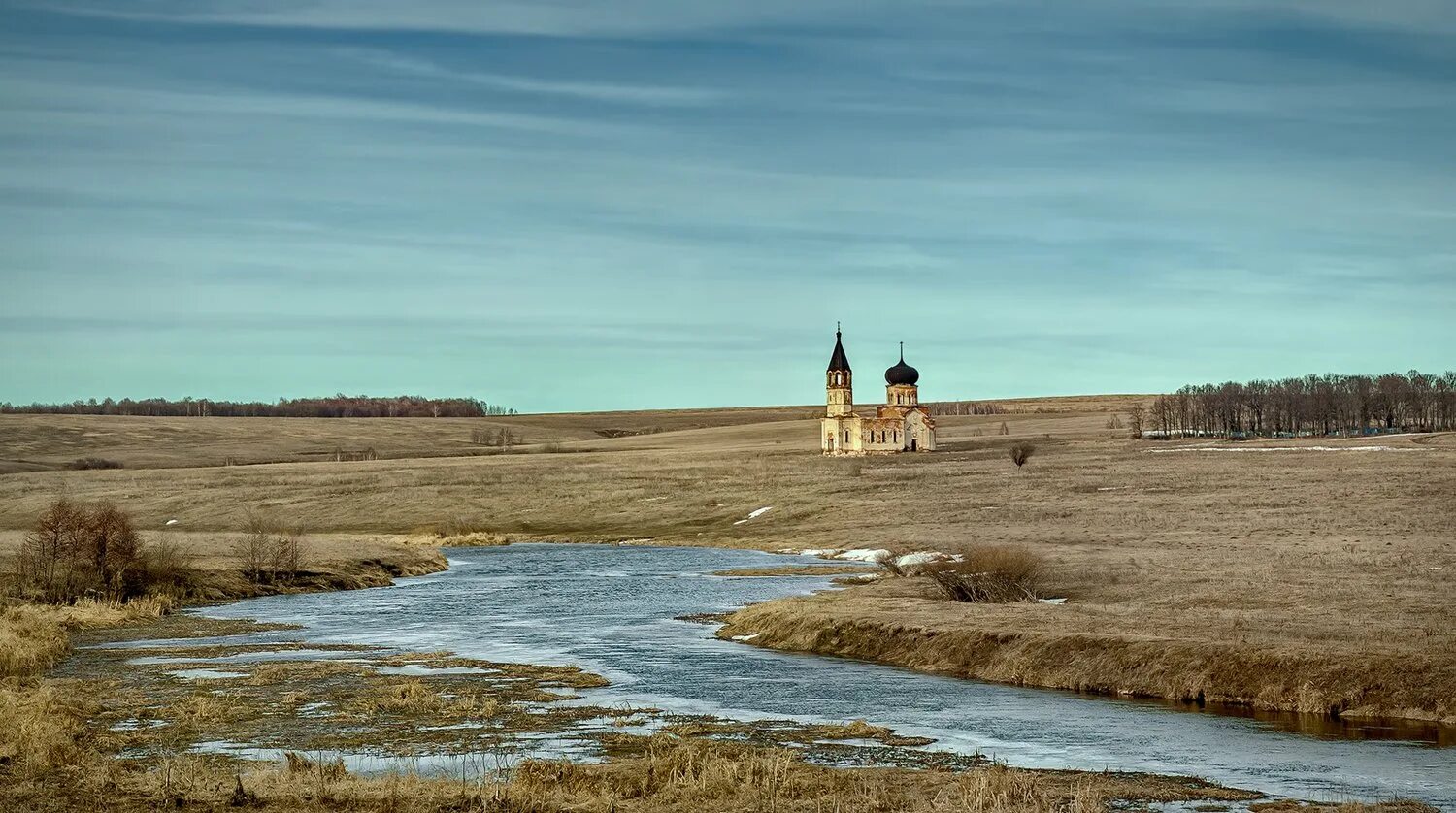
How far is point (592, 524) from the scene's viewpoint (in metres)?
108

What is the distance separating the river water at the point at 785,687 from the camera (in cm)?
2648

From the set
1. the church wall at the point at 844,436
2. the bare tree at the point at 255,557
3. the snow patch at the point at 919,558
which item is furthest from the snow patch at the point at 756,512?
the church wall at the point at 844,436

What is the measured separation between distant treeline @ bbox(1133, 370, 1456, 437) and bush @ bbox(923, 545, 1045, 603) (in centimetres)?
12430

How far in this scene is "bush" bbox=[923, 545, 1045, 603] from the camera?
4931cm

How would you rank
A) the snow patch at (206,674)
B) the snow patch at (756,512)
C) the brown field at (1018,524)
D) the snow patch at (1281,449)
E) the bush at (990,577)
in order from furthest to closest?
the snow patch at (1281,449)
the snow patch at (756,512)
the bush at (990,577)
the snow patch at (206,674)
the brown field at (1018,524)

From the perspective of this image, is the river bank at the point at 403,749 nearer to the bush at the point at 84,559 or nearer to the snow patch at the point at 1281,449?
the bush at the point at 84,559

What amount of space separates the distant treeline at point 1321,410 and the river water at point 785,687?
395 ft

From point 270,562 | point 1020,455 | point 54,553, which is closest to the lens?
point 54,553

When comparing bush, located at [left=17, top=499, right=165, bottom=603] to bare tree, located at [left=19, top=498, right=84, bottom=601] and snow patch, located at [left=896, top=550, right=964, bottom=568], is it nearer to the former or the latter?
bare tree, located at [left=19, top=498, right=84, bottom=601]

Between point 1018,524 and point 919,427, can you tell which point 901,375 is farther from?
point 1018,524

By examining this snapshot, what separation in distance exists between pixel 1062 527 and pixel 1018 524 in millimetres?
3712

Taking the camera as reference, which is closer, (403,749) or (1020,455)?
(403,749)

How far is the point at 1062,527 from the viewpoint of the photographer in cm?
7519

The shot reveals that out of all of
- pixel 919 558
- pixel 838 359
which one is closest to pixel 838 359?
pixel 838 359
